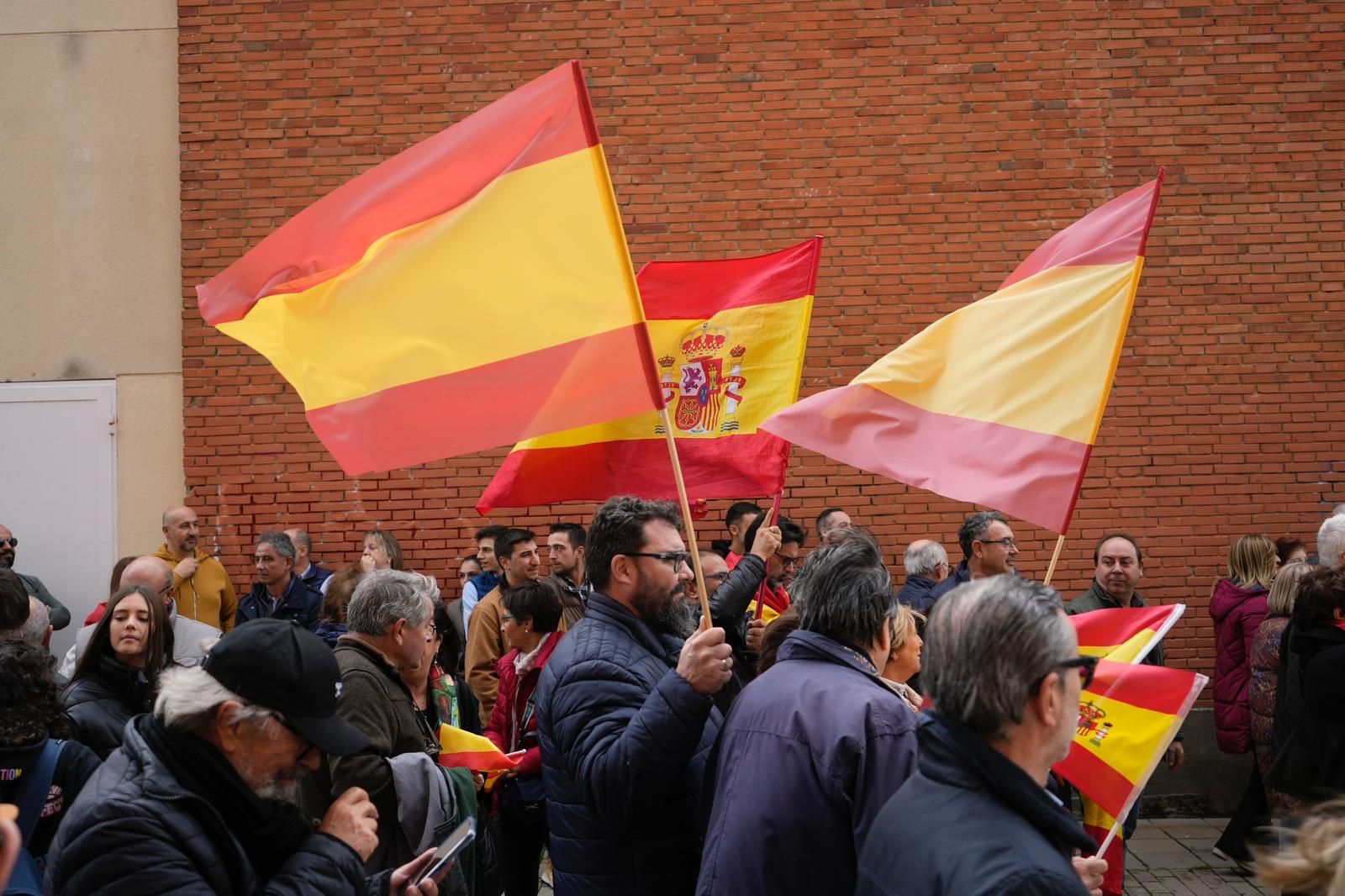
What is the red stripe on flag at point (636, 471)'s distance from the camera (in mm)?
5059

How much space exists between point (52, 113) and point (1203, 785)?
33.5 ft

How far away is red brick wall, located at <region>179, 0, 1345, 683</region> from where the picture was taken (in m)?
9.95

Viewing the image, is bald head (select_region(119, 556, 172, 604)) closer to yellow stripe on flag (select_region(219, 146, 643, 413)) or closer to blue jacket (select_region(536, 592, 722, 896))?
yellow stripe on flag (select_region(219, 146, 643, 413))

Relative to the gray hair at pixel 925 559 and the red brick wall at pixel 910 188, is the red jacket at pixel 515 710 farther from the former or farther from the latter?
the red brick wall at pixel 910 188

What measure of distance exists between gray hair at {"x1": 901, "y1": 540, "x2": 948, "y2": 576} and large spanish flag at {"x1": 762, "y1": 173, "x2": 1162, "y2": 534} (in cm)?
307

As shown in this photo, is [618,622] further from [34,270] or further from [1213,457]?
[34,270]

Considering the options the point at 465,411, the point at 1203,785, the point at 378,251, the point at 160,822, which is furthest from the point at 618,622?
the point at 1203,785

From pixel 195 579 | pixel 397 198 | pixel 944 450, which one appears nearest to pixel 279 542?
pixel 195 579

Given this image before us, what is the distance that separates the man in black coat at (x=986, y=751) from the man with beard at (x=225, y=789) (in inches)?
45.3

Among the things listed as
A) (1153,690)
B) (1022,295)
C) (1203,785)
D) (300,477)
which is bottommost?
(1203,785)

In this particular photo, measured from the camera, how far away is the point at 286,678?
268 centimetres

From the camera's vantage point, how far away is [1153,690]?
3922 millimetres

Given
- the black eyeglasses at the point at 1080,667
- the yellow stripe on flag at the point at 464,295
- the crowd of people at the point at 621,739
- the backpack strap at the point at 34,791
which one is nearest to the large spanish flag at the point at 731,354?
the crowd of people at the point at 621,739

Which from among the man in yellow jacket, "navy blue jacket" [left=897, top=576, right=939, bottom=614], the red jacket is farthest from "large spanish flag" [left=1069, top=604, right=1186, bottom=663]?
the man in yellow jacket
